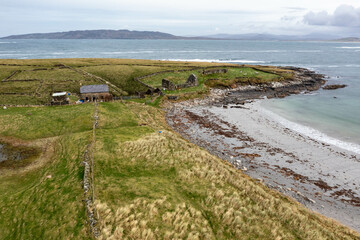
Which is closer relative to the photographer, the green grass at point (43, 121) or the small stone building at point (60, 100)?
the green grass at point (43, 121)

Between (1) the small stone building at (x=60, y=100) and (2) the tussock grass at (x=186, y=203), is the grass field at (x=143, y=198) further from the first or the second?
(1) the small stone building at (x=60, y=100)

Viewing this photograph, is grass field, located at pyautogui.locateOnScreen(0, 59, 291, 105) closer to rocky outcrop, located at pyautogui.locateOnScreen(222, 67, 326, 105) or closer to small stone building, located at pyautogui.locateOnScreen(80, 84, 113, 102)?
rocky outcrop, located at pyautogui.locateOnScreen(222, 67, 326, 105)

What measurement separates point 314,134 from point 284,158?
Result: 40.1 ft

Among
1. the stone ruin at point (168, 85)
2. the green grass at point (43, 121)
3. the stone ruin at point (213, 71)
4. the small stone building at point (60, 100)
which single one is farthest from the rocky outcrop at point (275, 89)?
the small stone building at point (60, 100)

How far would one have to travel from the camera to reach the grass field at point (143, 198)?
52.3ft

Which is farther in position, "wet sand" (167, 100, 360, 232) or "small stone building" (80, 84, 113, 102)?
"small stone building" (80, 84, 113, 102)

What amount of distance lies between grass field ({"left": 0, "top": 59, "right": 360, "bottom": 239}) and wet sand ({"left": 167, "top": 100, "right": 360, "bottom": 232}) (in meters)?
3.49

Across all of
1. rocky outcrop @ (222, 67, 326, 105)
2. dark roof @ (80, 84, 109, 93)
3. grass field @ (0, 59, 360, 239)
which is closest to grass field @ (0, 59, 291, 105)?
rocky outcrop @ (222, 67, 326, 105)

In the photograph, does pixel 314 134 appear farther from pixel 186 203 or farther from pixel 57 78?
pixel 57 78

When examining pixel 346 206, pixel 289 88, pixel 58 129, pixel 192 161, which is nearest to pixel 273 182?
pixel 346 206

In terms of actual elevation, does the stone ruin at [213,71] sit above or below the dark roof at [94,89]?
above

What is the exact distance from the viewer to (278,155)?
31.5 metres

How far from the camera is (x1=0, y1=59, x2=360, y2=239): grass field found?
15.9m

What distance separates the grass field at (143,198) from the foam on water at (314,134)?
1930 centimetres
